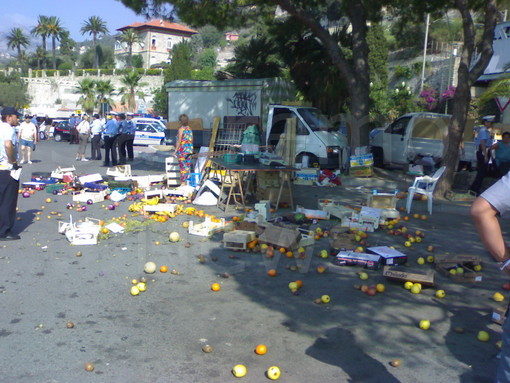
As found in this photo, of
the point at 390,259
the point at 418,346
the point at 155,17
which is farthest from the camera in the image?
the point at 155,17

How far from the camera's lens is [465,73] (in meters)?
11.3

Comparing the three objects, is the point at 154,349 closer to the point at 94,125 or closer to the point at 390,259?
the point at 390,259

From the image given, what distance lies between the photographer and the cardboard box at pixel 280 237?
7531 millimetres

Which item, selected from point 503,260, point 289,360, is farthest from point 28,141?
point 503,260

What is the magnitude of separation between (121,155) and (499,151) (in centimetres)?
1233

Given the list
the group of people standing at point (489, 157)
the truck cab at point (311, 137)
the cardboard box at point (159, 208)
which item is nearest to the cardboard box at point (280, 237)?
the cardboard box at point (159, 208)

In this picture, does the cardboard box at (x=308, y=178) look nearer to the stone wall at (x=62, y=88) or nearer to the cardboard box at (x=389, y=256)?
the cardboard box at (x=389, y=256)

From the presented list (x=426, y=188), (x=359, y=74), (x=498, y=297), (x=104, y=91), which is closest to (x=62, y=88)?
(x=104, y=91)

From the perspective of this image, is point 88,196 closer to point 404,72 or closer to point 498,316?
point 498,316

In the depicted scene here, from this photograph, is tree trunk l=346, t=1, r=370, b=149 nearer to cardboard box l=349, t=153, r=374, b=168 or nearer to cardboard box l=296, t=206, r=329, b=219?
cardboard box l=349, t=153, r=374, b=168

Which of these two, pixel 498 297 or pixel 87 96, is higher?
pixel 87 96

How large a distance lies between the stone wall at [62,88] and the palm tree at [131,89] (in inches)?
91.9

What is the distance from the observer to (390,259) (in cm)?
699

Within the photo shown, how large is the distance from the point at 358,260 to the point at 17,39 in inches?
4480
